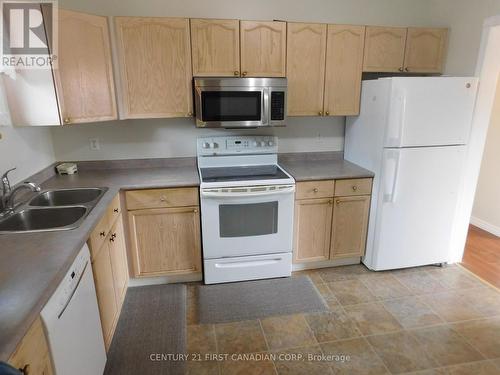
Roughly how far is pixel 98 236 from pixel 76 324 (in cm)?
55

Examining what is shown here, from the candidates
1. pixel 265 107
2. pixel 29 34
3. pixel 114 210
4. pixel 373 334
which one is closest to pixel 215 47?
pixel 265 107

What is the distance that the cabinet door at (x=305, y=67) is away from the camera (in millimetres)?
2559

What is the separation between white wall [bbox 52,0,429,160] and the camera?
8.52 feet

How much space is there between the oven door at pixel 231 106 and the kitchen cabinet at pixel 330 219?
67cm

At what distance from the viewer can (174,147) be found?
2908 mm

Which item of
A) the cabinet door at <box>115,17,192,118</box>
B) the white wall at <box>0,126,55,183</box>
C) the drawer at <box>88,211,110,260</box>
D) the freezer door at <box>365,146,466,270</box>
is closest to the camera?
the drawer at <box>88,211,110,260</box>

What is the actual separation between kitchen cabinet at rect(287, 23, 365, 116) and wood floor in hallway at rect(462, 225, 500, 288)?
1.84 meters

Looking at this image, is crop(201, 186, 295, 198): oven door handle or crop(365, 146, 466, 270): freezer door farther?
crop(365, 146, 466, 270): freezer door

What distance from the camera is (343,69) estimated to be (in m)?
2.70

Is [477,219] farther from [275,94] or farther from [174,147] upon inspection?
[174,147]

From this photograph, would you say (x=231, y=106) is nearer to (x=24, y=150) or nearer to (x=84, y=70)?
(x=84, y=70)

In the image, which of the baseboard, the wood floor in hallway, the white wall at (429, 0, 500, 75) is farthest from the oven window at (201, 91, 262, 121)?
the baseboard

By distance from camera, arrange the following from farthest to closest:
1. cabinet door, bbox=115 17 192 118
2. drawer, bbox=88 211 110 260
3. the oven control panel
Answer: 1. the oven control panel
2. cabinet door, bbox=115 17 192 118
3. drawer, bbox=88 211 110 260

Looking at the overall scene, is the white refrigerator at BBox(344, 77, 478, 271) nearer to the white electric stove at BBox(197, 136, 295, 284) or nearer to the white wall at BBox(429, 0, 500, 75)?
the white wall at BBox(429, 0, 500, 75)
